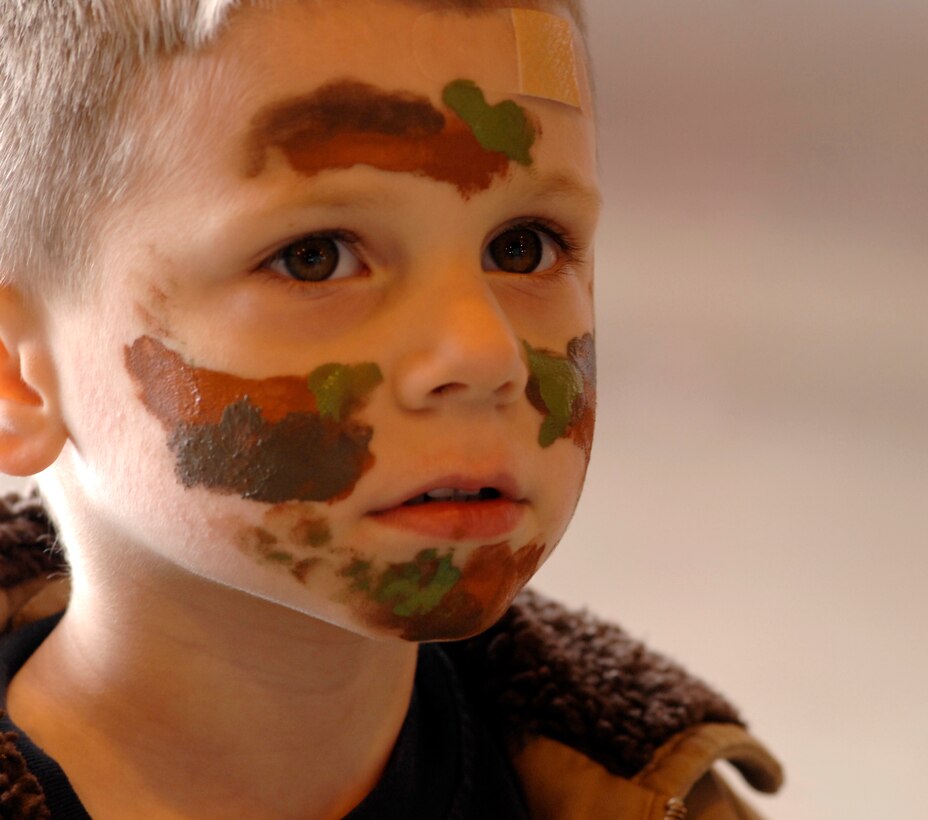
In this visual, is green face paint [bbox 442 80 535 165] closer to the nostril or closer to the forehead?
the forehead

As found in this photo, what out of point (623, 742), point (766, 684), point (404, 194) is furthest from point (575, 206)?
point (766, 684)

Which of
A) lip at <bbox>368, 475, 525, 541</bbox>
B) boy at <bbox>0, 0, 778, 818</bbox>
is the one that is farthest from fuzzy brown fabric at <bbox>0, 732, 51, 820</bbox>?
lip at <bbox>368, 475, 525, 541</bbox>

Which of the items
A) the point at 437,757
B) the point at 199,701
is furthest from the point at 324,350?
the point at 437,757

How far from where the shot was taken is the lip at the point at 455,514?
0.69 m

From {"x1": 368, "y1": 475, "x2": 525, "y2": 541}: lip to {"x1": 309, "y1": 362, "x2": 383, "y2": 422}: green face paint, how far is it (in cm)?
5

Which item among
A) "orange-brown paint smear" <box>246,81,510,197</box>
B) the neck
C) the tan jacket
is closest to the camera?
"orange-brown paint smear" <box>246,81,510,197</box>

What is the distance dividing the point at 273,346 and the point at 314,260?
49mm

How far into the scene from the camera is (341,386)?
68 centimetres

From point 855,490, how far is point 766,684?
368 mm

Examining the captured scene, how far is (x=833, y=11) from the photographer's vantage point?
193cm

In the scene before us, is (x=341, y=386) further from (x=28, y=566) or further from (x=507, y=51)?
(x=28, y=566)

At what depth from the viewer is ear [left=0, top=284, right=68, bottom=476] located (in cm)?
75

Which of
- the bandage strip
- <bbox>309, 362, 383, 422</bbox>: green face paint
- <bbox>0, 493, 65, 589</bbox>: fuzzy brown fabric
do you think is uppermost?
the bandage strip

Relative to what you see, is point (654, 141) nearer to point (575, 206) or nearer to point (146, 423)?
point (575, 206)
